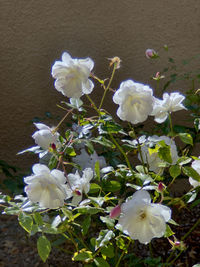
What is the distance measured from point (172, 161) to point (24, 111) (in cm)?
146

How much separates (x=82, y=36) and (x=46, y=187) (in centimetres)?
155

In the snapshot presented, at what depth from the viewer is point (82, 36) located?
2.74 m

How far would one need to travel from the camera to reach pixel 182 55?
9.22 feet

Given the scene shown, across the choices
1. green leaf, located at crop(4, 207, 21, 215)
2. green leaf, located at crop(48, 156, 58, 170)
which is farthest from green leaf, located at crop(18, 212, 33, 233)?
green leaf, located at crop(48, 156, 58, 170)

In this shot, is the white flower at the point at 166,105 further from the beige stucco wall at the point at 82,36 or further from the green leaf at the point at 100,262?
the beige stucco wall at the point at 82,36

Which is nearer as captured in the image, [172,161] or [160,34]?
[172,161]

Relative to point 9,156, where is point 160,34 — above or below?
above

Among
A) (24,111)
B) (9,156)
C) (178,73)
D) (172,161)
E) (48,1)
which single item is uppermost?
(48,1)

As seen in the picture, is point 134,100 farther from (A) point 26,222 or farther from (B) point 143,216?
(A) point 26,222

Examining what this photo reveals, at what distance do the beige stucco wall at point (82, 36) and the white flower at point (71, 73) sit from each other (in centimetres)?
128

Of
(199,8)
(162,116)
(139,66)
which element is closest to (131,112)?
(162,116)

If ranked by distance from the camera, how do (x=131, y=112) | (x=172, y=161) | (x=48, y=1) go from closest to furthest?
(x=131, y=112)
(x=172, y=161)
(x=48, y=1)

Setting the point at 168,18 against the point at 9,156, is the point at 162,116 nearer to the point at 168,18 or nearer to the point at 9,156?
the point at 168,18

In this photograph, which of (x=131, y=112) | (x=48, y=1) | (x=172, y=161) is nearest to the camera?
(x=131, y=112)
